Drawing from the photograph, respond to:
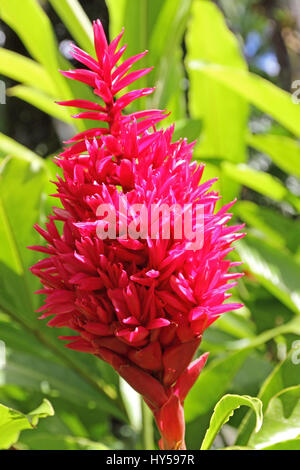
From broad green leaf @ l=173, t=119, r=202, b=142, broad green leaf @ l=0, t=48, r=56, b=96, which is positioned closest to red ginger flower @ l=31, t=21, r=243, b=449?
broad green leaf @ l=173, t=119, r=202, b=142

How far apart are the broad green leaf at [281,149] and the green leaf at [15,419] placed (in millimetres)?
848

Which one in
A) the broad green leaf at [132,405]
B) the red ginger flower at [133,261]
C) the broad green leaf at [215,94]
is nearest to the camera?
the red ginger flower at [133,261]

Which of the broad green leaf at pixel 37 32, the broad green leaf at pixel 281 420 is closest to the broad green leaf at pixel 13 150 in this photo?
the broad green leaf at pixel 37 32

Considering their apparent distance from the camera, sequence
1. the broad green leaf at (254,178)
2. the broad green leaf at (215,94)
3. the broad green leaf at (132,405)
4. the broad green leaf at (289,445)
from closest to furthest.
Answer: the broad green leaf at (289,445) < the broad green leaf at (132,405) < the broad green leaf at (254,178) < the broad green leaf at (215,94)

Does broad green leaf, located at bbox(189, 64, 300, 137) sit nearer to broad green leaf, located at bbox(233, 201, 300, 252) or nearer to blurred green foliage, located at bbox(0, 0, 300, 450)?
blurred green foliage, located at bbox(0, 0, 300, 450)

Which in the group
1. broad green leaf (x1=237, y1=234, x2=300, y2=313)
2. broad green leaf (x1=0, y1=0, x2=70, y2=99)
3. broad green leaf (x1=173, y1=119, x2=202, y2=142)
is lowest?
broad green leaf (x1=237, y1=234, x2=300, y2=313)

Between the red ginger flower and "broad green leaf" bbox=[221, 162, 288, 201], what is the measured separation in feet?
2.08

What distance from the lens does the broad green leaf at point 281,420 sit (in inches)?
26.4

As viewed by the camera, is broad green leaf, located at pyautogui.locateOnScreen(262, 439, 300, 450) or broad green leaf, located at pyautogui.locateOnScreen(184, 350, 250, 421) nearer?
broad green leaf, located at pyautogui.locateOnScreen(262, 439, 300, 450)

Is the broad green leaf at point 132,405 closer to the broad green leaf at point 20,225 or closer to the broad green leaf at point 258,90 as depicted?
the broad green leaf at point 20,225

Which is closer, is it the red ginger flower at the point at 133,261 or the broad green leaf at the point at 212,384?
the red ginger flower at the point at 133,261

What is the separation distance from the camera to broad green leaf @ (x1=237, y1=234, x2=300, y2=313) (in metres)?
1.10
